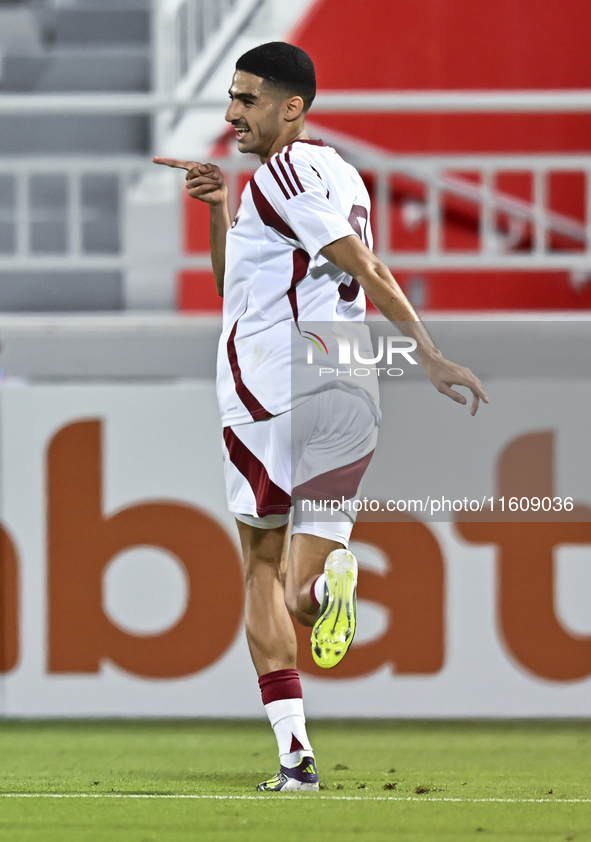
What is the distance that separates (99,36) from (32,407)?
4196 mm

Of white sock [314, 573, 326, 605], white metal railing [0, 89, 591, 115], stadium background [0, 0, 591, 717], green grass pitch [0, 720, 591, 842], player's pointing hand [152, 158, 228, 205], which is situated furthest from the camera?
white metal railing [0, 89, 591, 115]

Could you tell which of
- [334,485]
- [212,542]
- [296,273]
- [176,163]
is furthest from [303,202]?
[212,542]

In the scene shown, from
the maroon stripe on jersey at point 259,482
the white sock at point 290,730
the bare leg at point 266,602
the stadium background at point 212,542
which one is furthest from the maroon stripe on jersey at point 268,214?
the stadium background at point 212,542

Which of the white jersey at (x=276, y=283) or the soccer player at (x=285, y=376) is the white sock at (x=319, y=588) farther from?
the white jersey at (x=276, y=283)

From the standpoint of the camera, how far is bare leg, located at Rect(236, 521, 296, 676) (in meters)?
3.38

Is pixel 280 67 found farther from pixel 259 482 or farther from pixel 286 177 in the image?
pixel 259 482

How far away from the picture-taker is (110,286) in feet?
24.6

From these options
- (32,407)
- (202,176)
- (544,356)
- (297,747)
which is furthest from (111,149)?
(297,747)

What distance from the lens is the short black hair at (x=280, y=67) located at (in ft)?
11.0

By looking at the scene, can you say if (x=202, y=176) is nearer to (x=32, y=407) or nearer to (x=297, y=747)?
(x=297, y=747)

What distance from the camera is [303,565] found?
3252 mm

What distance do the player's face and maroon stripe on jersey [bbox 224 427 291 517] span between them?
2.27 ft

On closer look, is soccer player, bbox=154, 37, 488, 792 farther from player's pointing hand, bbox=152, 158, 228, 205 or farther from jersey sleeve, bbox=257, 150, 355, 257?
player's pointing hand, bbox=152, 158, 228, 205

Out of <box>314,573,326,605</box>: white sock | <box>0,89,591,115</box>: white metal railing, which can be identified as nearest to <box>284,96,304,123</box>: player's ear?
<box>314,573,326,605</box>: white sock
